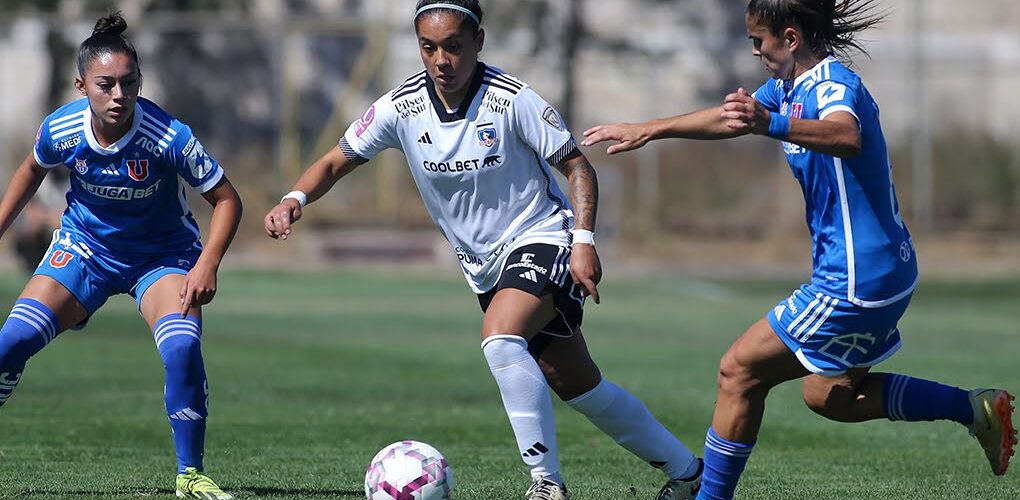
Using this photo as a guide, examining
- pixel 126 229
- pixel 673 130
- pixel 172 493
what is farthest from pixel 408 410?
pixel 673 130

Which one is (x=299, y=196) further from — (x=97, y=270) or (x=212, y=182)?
(x=97, y=270)

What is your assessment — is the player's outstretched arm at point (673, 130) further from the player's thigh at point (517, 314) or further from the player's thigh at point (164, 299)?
the player's thigh at point (164, 299)

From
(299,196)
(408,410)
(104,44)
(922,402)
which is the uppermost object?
(104,44)

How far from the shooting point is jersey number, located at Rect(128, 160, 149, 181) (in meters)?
6.76

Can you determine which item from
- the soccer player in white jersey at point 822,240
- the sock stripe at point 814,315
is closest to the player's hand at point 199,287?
the soccer player in white jersey at point 822,240

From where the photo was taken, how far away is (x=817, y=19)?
5727 mm

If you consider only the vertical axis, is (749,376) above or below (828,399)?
above

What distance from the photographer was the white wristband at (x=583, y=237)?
6180 millimetres

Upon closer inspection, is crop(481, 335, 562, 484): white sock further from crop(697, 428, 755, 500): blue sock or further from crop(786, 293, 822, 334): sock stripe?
crop(786, 293, 822, 334): sock stripe

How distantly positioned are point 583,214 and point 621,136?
36.6 inches

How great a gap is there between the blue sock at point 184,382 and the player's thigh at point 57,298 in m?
0.46

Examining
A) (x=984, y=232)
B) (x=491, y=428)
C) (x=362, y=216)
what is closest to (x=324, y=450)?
(x=491, y=428)

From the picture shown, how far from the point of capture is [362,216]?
34.9 m

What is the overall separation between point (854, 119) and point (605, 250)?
29.5m
